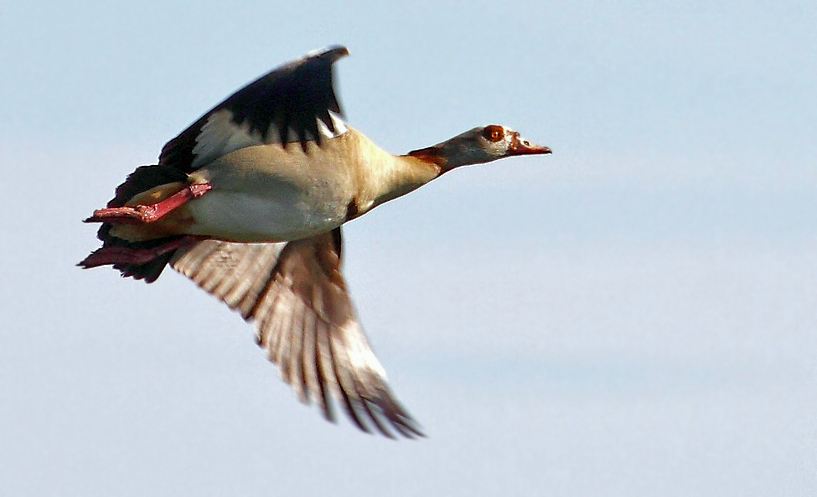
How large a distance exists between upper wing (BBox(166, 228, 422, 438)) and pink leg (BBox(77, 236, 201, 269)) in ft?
3.12

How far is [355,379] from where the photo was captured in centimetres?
1549

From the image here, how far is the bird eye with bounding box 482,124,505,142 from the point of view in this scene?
15.4 metres

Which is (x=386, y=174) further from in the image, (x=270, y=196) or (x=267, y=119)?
(x=267, y=119)

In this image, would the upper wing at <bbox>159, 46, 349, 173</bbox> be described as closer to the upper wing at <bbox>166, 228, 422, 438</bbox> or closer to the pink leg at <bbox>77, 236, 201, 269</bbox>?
the pink leg at <bbox>77, 236, 201, 269</bbox>

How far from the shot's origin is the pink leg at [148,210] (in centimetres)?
1320

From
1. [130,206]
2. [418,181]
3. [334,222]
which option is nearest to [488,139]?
[418,181]

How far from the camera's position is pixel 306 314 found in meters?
15.6

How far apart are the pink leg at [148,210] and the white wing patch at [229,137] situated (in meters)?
0.21


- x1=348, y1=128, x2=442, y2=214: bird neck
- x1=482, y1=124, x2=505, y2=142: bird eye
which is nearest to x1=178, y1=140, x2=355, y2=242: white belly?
x1=348, y1=128, x2=442, y2=214: bird neck

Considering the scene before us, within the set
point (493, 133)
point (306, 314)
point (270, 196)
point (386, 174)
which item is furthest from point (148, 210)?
point (493, 133)

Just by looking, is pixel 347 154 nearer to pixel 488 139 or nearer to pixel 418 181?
pixel 418 181

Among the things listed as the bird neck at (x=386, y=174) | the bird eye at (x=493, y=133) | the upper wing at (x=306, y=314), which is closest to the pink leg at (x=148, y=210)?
the bird neck at (x=386, y=174)

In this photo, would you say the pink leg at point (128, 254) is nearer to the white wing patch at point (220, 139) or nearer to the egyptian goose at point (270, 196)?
the egyptian goose at point (270, 196)

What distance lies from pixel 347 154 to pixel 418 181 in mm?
957
